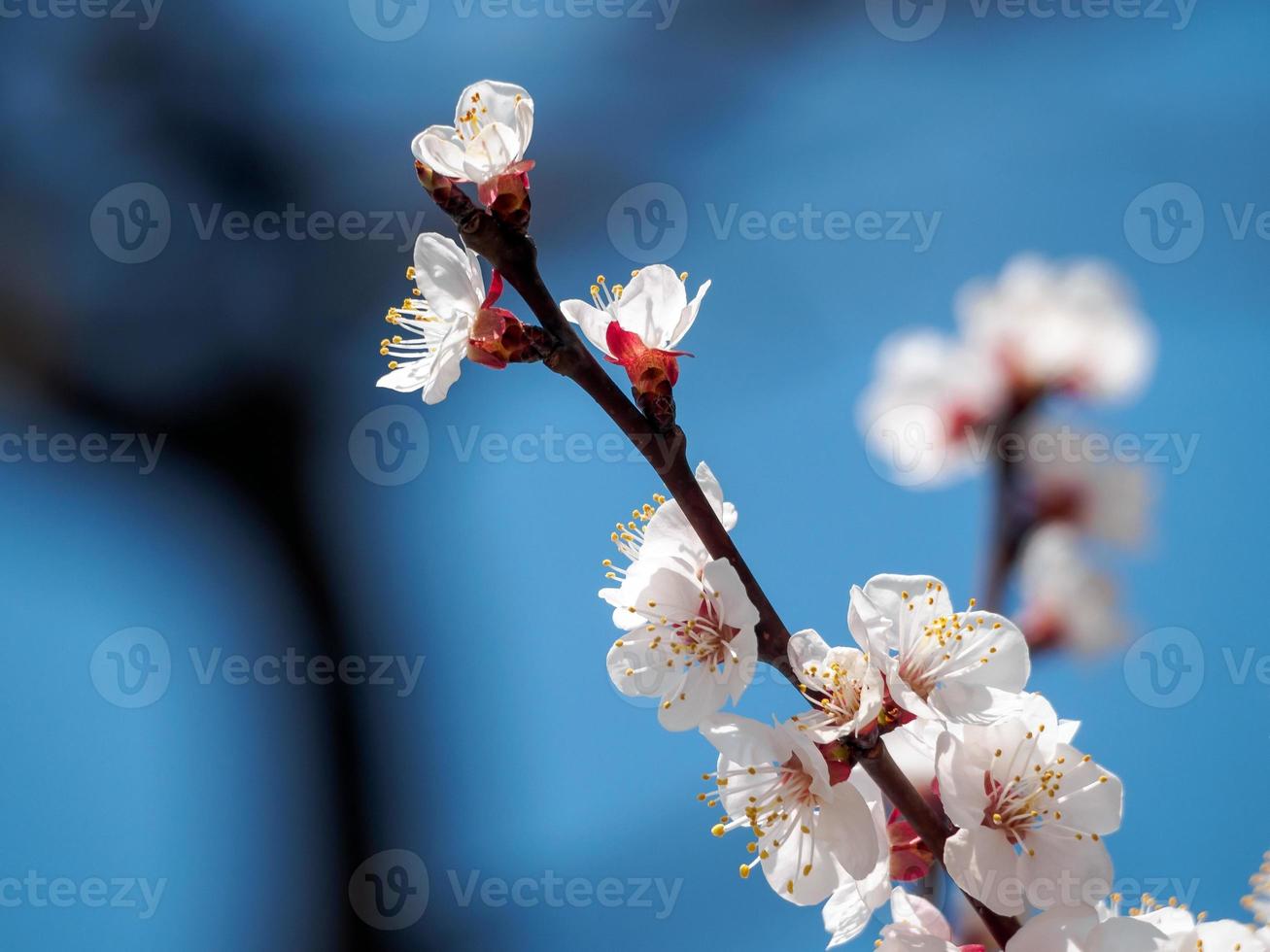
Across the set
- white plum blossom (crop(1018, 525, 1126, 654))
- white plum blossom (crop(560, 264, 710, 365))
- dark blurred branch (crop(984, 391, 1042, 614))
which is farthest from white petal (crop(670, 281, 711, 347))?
white plum blossom (crop(1018, 525, 1126, 654))

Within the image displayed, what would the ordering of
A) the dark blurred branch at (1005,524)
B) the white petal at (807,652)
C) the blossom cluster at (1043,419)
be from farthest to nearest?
1. the blossom cluster at (1043,419)
2. the dark blurred branch at (1005,524)
3. the white petal at (807,652)

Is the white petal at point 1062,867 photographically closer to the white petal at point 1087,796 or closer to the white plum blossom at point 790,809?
the white petal at point 1087,796

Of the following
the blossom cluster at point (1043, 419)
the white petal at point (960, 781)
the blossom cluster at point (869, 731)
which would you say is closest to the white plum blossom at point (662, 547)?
the blossom cluster at point (869, 731)

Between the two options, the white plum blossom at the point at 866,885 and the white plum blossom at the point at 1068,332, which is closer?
the white plum blossom at the point at 866,885

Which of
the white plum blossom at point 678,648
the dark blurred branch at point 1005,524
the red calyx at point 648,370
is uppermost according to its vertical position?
the dark blurred branch at point 1005,524

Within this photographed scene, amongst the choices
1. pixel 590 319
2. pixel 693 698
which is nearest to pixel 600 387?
pixel 590 319

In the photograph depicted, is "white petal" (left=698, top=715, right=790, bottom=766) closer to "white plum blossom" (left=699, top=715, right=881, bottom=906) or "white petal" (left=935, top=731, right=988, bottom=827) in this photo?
"white plum blossom" (left=699, top=715, right=881, bottom=906)

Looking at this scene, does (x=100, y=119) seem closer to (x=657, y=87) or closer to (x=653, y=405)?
(x=657, y=87)

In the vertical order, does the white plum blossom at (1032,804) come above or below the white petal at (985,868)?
above
